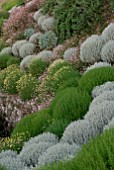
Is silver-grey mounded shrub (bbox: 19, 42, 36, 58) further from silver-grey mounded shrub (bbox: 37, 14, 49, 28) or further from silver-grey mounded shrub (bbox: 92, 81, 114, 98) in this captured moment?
silver-grey mounded shrub (bbox: 92, 81, 114, 98)

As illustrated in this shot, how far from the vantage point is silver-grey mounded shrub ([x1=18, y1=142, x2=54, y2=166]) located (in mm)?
4797

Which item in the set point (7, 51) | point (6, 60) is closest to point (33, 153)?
point (6, 60)

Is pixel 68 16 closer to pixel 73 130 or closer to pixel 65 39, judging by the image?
pixel 65 39

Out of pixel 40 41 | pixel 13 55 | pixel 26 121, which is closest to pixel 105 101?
pixel 26 121

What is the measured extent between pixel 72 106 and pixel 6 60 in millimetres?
7542

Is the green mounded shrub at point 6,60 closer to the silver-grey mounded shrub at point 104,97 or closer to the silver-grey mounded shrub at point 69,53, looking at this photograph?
the silver-grey mounded shrub at point 69,53

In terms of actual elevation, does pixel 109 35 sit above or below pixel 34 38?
above

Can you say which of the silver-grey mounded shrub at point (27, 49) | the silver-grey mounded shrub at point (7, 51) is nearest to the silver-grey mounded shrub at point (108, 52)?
the silver-grey mounded shrub at point (27, 49)

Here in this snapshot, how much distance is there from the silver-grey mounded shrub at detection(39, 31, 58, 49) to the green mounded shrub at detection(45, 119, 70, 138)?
22.9 feet

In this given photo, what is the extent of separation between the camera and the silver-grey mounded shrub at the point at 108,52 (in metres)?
8.73

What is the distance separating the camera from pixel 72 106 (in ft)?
20.4

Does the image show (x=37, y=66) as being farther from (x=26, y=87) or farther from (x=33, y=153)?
(x=33, y=153)

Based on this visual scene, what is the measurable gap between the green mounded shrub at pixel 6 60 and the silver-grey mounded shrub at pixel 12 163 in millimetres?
8314

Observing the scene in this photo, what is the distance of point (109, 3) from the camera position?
1141 centimetres
